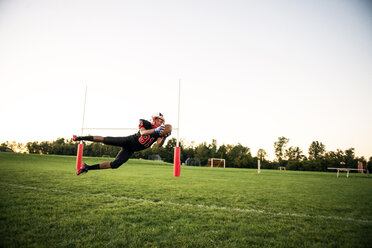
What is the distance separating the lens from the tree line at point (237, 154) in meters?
43.5

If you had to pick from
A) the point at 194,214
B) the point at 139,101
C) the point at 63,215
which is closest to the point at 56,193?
the point at 63,215

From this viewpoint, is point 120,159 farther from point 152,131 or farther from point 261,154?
point 261,154

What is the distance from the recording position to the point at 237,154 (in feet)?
208

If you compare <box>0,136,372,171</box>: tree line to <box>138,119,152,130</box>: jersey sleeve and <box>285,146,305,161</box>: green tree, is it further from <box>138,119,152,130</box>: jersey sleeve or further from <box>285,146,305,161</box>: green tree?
<box>138,119,152,130</box>: jersey sleeve

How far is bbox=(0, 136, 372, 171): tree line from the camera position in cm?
4350

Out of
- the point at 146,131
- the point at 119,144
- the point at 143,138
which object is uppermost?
the point at 146,131

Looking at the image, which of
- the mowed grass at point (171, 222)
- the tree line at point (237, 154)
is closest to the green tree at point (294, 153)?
the tree line at point (237, 154)

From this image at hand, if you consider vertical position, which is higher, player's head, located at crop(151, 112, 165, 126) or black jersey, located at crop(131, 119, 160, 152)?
player's head, located at crop(151, 112, 165, 126)

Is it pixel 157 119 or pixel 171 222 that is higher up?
pixel 157 119

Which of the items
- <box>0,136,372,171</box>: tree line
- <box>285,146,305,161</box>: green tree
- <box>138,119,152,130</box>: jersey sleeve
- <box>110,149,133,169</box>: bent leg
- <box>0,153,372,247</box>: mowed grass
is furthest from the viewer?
<box>285,146,305,161</box>: green tree

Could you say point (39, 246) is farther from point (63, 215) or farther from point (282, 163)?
point (282, 163)

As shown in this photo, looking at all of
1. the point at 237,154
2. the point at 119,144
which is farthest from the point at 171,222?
the point at 237,154

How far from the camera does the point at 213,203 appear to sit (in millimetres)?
5289

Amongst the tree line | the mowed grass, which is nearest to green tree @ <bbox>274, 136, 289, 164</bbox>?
the tree line
